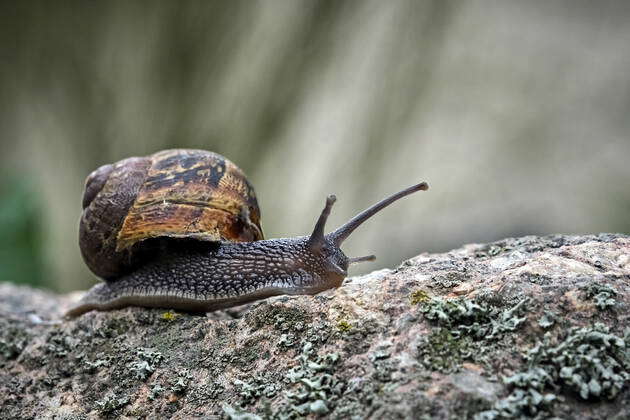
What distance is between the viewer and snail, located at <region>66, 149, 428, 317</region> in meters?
2.44

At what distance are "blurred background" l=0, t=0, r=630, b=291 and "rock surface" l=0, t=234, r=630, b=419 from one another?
10.5 feet

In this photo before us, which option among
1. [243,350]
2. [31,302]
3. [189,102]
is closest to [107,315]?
[243,350]

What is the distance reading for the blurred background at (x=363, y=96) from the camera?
5.58 m

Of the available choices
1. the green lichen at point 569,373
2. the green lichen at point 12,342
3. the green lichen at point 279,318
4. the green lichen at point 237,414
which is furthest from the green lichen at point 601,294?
the green lichen at point 12,342

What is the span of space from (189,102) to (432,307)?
445 centimetres

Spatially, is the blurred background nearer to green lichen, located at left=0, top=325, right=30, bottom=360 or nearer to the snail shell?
green lichen, located at left=0, top=325, right=30, bottom=360

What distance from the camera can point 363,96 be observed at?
588cm

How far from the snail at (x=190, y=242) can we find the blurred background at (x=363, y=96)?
290cm

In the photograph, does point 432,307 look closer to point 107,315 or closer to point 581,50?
point 107,315

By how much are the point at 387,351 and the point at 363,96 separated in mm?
4427

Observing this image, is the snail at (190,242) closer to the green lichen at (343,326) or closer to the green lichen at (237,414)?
the green lichen at (343,326)

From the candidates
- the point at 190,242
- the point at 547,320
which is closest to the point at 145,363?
the point at 190,242

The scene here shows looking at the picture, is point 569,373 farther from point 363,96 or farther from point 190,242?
point 363,96

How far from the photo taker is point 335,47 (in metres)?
5.61
